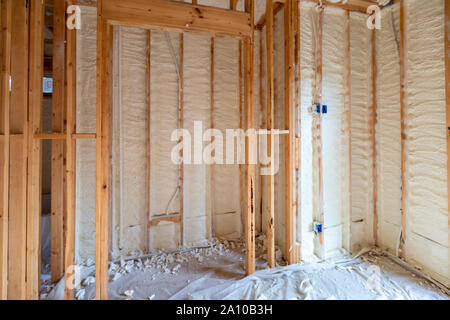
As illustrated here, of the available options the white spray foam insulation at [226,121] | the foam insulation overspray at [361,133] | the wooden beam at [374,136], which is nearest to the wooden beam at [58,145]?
the white spray foam insulation at [226,121]

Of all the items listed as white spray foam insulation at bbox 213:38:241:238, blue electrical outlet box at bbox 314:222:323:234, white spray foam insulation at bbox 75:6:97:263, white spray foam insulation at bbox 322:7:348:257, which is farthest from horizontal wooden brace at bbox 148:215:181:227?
white spray foam insulation at bbox 322:7:348:257

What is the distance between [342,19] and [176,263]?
3.79 meters

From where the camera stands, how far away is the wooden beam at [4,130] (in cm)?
183

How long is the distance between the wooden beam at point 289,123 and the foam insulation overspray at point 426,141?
4.42ft

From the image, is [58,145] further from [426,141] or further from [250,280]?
[426,141]

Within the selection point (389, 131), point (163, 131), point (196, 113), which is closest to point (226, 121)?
point (196, 113)

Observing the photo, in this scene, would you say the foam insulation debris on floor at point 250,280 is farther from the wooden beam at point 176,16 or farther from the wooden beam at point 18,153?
the wooden beam at point 176,16

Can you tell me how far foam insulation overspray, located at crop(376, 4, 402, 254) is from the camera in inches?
108

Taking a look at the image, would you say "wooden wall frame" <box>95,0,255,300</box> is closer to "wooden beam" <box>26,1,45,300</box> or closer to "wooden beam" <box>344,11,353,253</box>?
"wooden beam" <box>26,1,45,300</box>

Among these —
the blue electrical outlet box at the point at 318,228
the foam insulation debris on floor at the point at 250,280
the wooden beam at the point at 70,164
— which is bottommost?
the foam insulation debris on floor at the point at 250,280

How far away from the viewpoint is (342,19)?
2.87m

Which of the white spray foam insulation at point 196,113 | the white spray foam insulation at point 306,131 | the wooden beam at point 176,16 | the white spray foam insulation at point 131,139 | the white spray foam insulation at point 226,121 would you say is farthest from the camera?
the white spray foam insulation at point 226,121

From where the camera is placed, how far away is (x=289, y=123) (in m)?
2.61

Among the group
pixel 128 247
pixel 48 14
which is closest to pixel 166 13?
pixel 48 14
